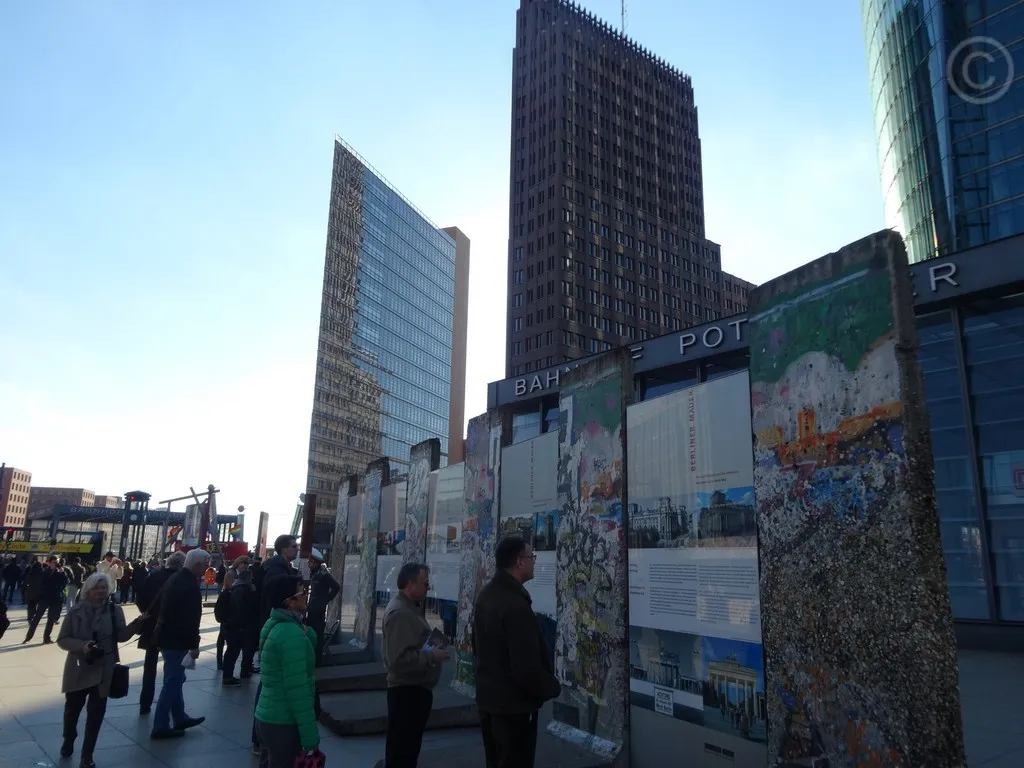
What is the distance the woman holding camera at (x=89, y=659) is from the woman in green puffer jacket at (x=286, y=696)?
9.24 feet

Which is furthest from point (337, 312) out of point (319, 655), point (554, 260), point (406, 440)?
point (319, 655)

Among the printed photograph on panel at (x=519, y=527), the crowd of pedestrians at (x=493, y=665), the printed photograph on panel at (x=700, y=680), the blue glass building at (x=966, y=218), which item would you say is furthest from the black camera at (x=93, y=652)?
the blue glass building at (x=966, y=218)

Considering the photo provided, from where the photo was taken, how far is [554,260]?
87875 millimetres

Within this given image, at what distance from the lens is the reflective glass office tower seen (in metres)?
115

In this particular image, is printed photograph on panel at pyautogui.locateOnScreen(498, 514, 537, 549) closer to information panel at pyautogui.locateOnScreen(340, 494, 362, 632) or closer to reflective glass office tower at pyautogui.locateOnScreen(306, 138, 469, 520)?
information panel at pyautogui.locateOnScreen(340, 494, 362, 632)

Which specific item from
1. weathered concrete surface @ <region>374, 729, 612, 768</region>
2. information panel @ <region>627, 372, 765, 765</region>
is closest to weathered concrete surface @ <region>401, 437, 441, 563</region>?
weathered concrete surface @ <region>374, 729, 612, 768</region>

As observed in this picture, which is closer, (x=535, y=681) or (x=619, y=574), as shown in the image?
(x=535, y=681)

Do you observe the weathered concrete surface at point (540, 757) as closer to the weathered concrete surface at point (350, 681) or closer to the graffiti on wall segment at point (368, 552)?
the weathered concrete surface at point (350, 681)

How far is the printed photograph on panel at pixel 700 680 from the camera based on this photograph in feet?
16.4

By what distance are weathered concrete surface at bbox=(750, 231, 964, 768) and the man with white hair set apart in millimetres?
5743

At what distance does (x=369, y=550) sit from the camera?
44.7ft

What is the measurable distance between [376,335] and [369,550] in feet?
365

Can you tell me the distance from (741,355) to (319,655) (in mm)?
16957

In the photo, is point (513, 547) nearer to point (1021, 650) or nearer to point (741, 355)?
point (1021, 650)
